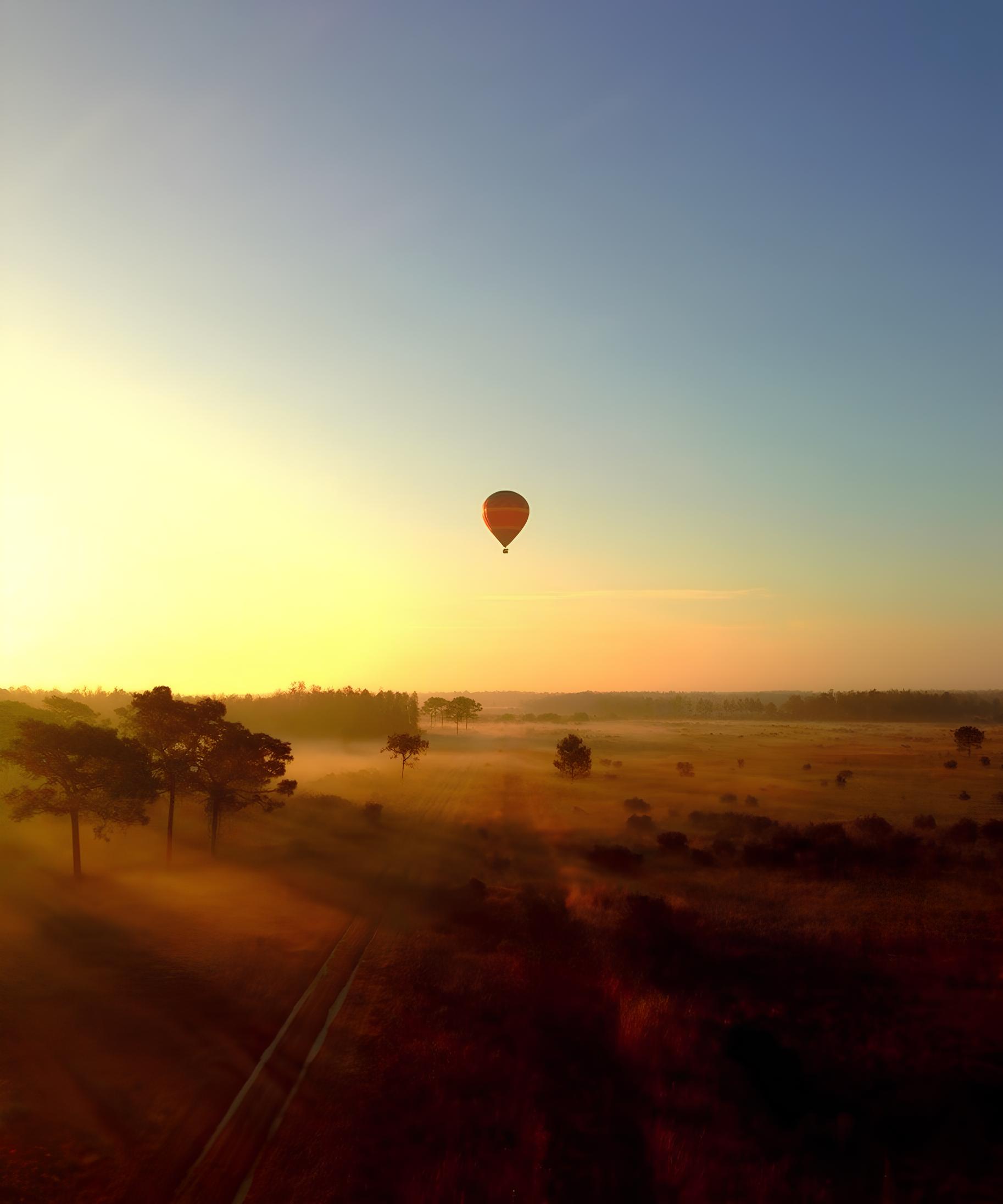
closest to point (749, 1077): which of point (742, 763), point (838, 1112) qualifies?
point (838, 1112)

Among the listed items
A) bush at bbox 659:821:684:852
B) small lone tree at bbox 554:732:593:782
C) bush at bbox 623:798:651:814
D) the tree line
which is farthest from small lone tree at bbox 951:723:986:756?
the tree line

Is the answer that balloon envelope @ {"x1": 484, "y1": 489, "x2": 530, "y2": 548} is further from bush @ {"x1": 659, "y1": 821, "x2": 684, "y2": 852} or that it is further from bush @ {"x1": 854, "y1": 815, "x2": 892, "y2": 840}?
bush @ {"x1": 854, "y1": 815, "x2": 892, "y2": 840}

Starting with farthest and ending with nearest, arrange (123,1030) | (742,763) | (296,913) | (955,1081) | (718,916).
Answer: (742,763)
(296,913)
(718,916)
(123,1030)
(955,1081)

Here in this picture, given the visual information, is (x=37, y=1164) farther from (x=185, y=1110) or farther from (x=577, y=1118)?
(x=577, y=1118)

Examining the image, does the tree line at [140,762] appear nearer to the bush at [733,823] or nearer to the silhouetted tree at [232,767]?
the silhouetted tree at [232,767]

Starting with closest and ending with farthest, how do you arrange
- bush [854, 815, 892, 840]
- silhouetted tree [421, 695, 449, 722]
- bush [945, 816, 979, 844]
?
bush [945, 816, 979, 844] < bush [854, 815, 892, 840] < silhouetted tree [421, 695, 449, 722]

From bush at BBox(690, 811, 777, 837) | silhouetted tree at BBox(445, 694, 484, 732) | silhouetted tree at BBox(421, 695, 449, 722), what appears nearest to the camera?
bush at BBox(690, 811, 777, 837)

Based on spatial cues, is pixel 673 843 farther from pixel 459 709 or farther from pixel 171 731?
pixel 459 709
